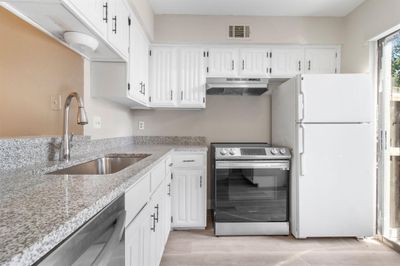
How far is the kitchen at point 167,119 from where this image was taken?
91 cm

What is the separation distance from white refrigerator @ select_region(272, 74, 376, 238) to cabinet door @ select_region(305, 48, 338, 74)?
0.66 m

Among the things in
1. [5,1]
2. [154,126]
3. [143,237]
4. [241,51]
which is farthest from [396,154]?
[5,1]

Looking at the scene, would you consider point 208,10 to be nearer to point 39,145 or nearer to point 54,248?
point 39,145

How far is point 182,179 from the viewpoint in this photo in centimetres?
266

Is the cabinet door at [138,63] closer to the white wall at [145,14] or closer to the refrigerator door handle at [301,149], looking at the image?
the white wall at [145,14]

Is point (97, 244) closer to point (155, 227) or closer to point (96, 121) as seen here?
point (155, 227)

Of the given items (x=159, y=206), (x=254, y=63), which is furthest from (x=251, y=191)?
(x=254, y=63)

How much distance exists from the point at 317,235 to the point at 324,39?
2350 mm

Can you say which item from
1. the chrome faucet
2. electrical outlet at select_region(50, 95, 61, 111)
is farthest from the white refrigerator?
electrical outlet at select_region(50, 95, 61, 111)

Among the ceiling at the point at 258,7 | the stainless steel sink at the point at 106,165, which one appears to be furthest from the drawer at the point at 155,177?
the ceiling at the point at 258,7

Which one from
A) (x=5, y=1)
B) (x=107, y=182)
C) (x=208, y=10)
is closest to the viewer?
(x=107, y=182)

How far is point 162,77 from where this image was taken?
9.96ft

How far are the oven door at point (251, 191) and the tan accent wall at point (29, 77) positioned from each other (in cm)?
162

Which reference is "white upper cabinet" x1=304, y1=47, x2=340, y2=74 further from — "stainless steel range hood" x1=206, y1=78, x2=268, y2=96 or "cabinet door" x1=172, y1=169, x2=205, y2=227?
"cabinet door" x1=172, y1=169, x2=205, y2=227
